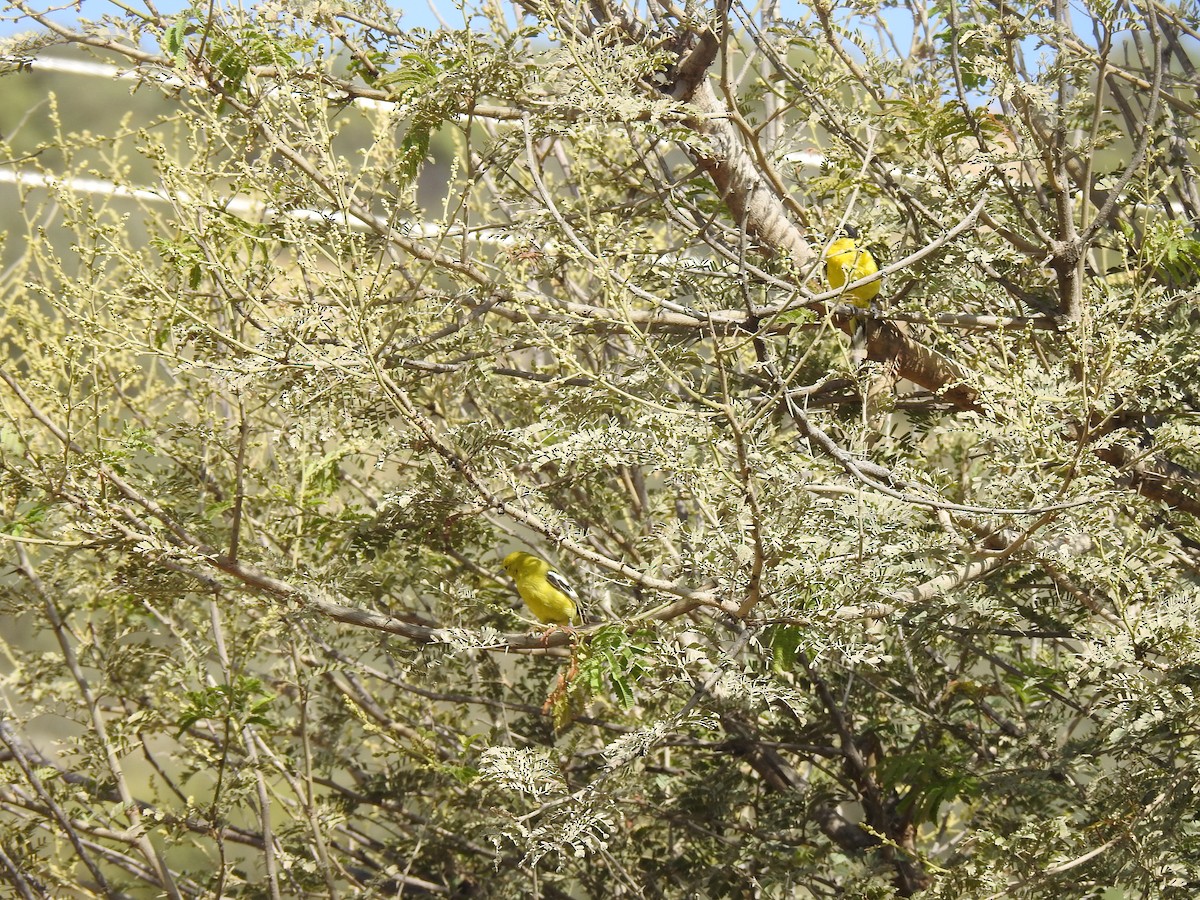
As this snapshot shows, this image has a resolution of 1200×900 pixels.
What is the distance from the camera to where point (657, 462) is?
1.29 metres

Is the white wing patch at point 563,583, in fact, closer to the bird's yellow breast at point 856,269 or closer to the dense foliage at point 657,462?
the dense foliage at point 657,462

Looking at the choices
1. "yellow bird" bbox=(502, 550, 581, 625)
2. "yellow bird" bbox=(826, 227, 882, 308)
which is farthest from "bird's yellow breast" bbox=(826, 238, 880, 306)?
"yellow bird" bbox=(502, 550, 581, 625)

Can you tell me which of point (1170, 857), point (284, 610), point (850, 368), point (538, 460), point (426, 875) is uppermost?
point (850, 368)

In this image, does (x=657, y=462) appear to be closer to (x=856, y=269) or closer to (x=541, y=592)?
(x=856, y=269)

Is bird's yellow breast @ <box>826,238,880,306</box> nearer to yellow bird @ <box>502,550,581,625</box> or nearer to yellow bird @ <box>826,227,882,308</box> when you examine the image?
yellow bird @ <box>826,227,882,308</box>

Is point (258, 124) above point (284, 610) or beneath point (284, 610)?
above

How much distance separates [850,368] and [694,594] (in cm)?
53

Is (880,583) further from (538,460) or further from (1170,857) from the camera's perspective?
(1170,857)

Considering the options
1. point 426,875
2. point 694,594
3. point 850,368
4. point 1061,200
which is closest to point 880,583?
point 694,594

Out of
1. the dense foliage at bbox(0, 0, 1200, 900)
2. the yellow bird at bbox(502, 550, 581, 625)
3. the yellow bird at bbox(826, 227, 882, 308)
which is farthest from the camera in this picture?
the yellow bird at bbox(502, 550, 581, 625)

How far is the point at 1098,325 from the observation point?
1456 mm

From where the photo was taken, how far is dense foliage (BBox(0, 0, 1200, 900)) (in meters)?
1.36

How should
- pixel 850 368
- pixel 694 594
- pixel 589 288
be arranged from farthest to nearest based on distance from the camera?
pixel 589 288 < pixel 850 368 < pixel 694 594

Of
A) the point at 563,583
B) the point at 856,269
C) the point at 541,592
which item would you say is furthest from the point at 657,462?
the point at 541,592
